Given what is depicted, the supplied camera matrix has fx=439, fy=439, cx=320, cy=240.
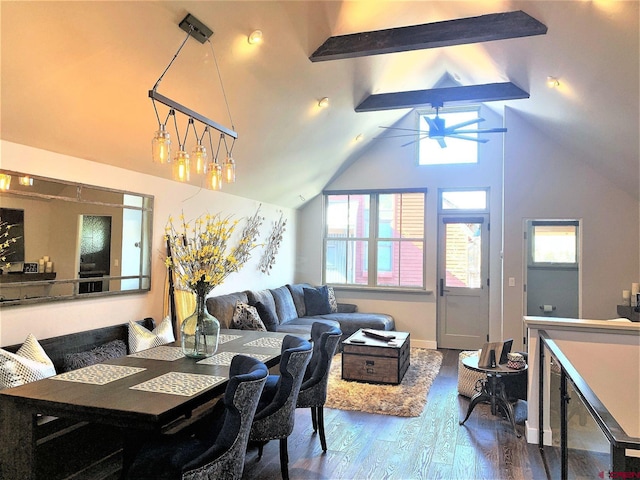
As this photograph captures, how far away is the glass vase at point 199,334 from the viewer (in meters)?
2.84

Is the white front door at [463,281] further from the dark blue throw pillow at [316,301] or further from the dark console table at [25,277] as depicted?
the dark console table at [25,277]

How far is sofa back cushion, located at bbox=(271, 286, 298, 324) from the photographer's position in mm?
6234

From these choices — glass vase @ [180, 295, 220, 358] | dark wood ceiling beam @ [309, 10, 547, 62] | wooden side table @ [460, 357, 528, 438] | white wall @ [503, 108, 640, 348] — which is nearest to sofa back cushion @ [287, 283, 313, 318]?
white wall @ [503, 108, 640, 348]

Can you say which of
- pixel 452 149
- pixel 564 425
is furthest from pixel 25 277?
pixel 452 149

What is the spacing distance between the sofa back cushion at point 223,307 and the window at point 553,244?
4663 millimetres

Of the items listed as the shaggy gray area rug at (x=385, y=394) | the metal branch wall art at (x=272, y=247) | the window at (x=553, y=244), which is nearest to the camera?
the shaggy gray area rug at (x=385, y=394)

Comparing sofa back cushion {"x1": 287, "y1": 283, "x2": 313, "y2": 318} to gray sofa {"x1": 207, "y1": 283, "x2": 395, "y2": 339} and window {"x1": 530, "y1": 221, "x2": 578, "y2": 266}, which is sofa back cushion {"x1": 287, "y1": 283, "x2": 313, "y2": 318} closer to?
gray sofa {"x1": 207, "y1": 283, "x2": 395, "y2": 339}

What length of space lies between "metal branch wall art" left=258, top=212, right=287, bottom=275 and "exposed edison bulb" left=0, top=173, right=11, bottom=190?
Answer: 3.81 meters

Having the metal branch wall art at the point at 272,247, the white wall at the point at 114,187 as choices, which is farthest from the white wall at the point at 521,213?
the white wall at the point at 114,187

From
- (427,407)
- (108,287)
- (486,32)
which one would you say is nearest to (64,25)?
(108,287)

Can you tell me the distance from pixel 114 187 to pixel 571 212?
556 cm

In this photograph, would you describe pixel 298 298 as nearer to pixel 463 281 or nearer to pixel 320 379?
pixel 463 281

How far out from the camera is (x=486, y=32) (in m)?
3.62

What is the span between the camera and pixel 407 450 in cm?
328
